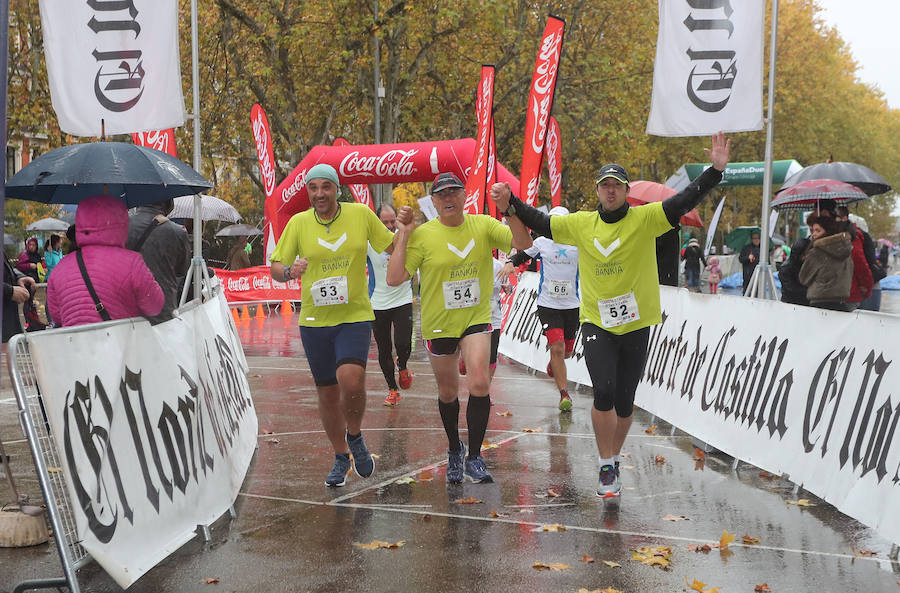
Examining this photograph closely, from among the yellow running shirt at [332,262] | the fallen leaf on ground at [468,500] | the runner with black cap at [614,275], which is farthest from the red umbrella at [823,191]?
the fallen leaf on ground at [468,500]

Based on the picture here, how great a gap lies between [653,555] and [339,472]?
2.41 metres

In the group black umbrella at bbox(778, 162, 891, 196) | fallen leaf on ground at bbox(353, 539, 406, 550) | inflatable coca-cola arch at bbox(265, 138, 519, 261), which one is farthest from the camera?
inflatable coca-cola arch at bbox(265, 138, 519, 261)

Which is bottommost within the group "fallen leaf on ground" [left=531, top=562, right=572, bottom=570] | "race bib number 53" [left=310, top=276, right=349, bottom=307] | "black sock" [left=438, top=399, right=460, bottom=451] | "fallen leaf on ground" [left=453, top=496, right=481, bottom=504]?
"fallen leaf on ground" [left=453, top=496, right=481, bottom=504]

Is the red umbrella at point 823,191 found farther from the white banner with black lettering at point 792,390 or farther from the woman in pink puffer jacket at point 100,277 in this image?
the woman in pink puffer jacket at point 100,277

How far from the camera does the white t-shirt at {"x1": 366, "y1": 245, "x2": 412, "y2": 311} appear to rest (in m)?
11.0

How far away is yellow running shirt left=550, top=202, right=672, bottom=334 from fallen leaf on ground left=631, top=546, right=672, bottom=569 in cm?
167

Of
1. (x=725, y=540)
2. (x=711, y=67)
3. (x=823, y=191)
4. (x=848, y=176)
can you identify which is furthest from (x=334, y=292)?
(x=848, y=176)

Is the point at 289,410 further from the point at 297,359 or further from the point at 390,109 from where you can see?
the point at 390,109

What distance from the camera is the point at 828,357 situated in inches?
269

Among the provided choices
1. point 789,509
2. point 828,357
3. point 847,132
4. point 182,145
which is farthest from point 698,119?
point 847,132

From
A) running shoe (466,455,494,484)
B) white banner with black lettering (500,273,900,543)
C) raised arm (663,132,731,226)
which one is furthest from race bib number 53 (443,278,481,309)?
white banner with black lettering (500,273,900,543)

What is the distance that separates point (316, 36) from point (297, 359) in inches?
623

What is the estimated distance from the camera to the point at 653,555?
5.47m

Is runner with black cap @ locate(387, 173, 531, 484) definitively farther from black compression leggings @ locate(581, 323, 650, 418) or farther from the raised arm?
the raised arm
